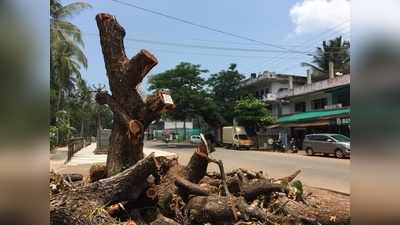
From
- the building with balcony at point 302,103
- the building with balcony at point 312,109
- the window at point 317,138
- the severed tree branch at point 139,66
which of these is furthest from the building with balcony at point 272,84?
the severed tree branch at point 139,66

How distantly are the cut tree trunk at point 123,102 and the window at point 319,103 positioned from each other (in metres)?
27.3

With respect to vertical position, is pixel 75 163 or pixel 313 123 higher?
pixel 313 123

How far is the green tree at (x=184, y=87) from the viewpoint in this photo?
40594 millimetres

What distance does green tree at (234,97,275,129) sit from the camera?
3688 cm

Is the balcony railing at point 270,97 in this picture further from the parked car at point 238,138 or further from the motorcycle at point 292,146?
the motorcycle at point 292,146

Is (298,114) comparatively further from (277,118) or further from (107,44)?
(107,44)

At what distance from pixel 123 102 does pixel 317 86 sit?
2685 centimetres

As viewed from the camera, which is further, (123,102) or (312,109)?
(312,109)

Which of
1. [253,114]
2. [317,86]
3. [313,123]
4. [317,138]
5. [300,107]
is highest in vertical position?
[317,86]

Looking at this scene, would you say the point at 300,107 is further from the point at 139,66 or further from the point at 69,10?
the point at 139,66

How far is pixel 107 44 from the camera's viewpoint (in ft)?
24.0

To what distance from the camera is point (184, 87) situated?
41375mm

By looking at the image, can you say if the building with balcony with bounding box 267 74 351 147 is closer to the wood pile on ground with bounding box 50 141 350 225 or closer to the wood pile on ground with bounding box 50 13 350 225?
the wood pile on ground with bounding box 50 141 350 225

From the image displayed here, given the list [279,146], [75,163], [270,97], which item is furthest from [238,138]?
[75,163]
